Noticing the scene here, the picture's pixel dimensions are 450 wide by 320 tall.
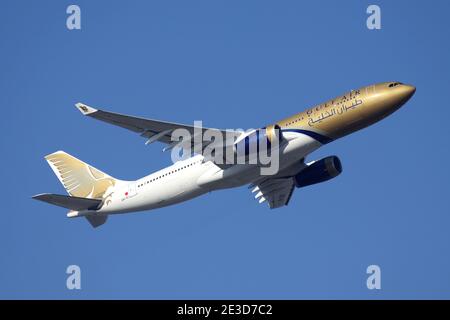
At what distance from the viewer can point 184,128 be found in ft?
145

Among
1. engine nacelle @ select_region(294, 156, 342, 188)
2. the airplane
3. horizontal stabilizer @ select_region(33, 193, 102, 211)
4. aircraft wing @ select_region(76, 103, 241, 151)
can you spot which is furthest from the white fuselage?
aircraft wing @ select_region(76, 103, 241, 151)

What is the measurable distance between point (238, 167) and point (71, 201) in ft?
36.3

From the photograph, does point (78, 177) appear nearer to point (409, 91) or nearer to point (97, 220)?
point (97, 220)

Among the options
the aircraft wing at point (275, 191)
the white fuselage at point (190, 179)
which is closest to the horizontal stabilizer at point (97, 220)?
the white fuselage at point (190, 179)

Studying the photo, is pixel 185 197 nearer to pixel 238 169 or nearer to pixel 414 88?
pixel 238 169

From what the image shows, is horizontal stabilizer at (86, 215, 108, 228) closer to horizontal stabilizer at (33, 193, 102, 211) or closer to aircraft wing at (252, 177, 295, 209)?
horizontal stabilizer at (33, 193, 102, 211)

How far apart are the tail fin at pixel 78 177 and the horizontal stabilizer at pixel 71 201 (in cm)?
120

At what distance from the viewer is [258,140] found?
143 ft

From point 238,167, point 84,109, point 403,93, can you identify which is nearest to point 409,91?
point 403,93

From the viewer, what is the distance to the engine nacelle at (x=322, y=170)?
161 ft

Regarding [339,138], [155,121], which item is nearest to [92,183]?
[155,121]

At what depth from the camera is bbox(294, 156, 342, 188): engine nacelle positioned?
161ft

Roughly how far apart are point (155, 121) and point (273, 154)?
6.81m

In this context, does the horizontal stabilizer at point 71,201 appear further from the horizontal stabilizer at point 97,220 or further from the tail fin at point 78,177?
the horizontal stabilizer at point 97,220
